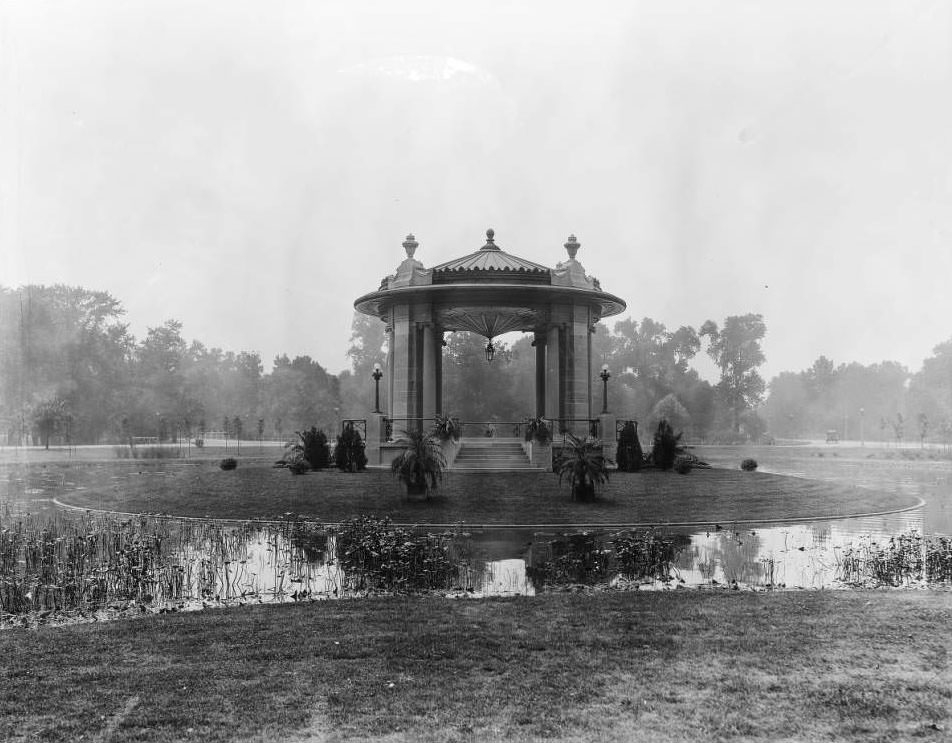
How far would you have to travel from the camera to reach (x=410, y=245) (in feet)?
93.1

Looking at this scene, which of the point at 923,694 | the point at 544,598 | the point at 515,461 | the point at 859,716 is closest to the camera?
the point at 859,716

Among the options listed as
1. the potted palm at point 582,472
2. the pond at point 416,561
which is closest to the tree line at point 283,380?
the potted palm at point 582,472

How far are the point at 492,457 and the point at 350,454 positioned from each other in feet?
14.8

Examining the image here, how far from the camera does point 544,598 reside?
362 inches

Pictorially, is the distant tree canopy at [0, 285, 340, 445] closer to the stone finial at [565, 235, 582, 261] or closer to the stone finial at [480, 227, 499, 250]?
the stone finial at [480, 227, 499, 250]

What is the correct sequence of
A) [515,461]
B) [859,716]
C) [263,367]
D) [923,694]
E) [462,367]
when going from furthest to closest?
[263,367] < [462,367] < [515,461] < [923,694] < [859,716]

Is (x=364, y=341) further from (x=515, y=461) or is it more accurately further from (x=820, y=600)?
(x=820, y=600)

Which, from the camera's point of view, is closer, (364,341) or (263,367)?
(364,341)

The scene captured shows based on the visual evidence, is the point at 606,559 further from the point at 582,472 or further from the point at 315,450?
the point at 315,450

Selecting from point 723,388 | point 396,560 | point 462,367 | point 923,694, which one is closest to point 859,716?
point 923,694

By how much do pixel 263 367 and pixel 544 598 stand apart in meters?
66.8

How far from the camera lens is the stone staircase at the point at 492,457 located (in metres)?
24.2

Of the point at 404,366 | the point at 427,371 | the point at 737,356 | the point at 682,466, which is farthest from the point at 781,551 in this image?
the point at 737,356

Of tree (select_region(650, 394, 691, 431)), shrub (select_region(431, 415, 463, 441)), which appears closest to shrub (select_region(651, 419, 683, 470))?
shrub (select_region(431, 415, 463, 441))
